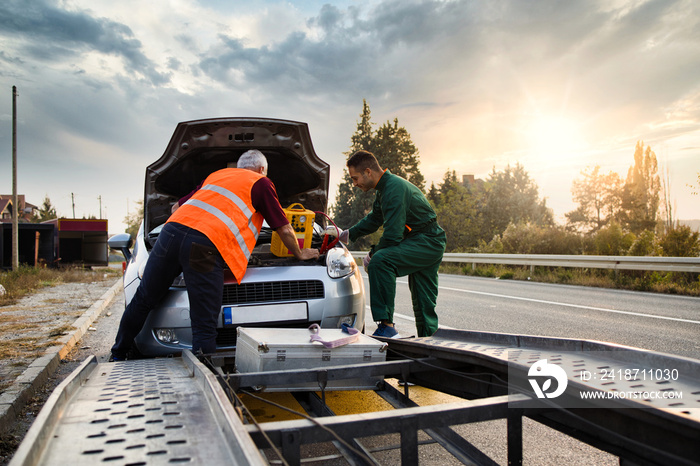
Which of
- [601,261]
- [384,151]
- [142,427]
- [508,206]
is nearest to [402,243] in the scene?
[142,427]

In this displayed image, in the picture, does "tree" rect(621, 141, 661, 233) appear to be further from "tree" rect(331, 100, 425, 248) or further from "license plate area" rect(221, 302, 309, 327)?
"license plate area" rect(221, 302, 309, 327)

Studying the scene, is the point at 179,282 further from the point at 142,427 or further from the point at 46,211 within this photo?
the point at 46,211

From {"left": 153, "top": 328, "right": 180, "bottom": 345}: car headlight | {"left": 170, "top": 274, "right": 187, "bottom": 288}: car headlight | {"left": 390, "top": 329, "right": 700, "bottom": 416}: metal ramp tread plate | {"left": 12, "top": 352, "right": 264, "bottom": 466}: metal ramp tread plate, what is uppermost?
{"left": 170, "top": 274, "right": 187, "bottom": 288}: car headlight

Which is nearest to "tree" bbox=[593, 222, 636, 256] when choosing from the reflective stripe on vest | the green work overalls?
the green work overalls

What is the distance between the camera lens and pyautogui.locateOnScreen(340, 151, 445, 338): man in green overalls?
4082mm

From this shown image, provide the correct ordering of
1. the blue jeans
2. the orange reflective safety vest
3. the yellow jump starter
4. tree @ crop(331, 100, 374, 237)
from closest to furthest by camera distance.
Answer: the blue jeans, the orange reflective safety vest, the yellow jump starter, tree @ crop(331, 100, 374, 237)

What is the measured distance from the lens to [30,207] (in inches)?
3920

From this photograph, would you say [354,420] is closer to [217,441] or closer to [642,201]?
[217,441]

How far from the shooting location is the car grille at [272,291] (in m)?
3.41

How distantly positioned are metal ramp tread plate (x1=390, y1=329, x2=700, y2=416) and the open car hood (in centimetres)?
266

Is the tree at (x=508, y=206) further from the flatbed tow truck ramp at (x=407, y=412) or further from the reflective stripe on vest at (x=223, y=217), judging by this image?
the flatbed tow truck ramp at (x=407, y=412)

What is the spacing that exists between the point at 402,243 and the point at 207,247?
1784 mm

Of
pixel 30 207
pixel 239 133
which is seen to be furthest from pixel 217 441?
pixel 30 207

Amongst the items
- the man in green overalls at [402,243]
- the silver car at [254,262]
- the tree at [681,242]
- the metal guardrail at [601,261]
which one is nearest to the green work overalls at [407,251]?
the man in green overalls at [402,243]
